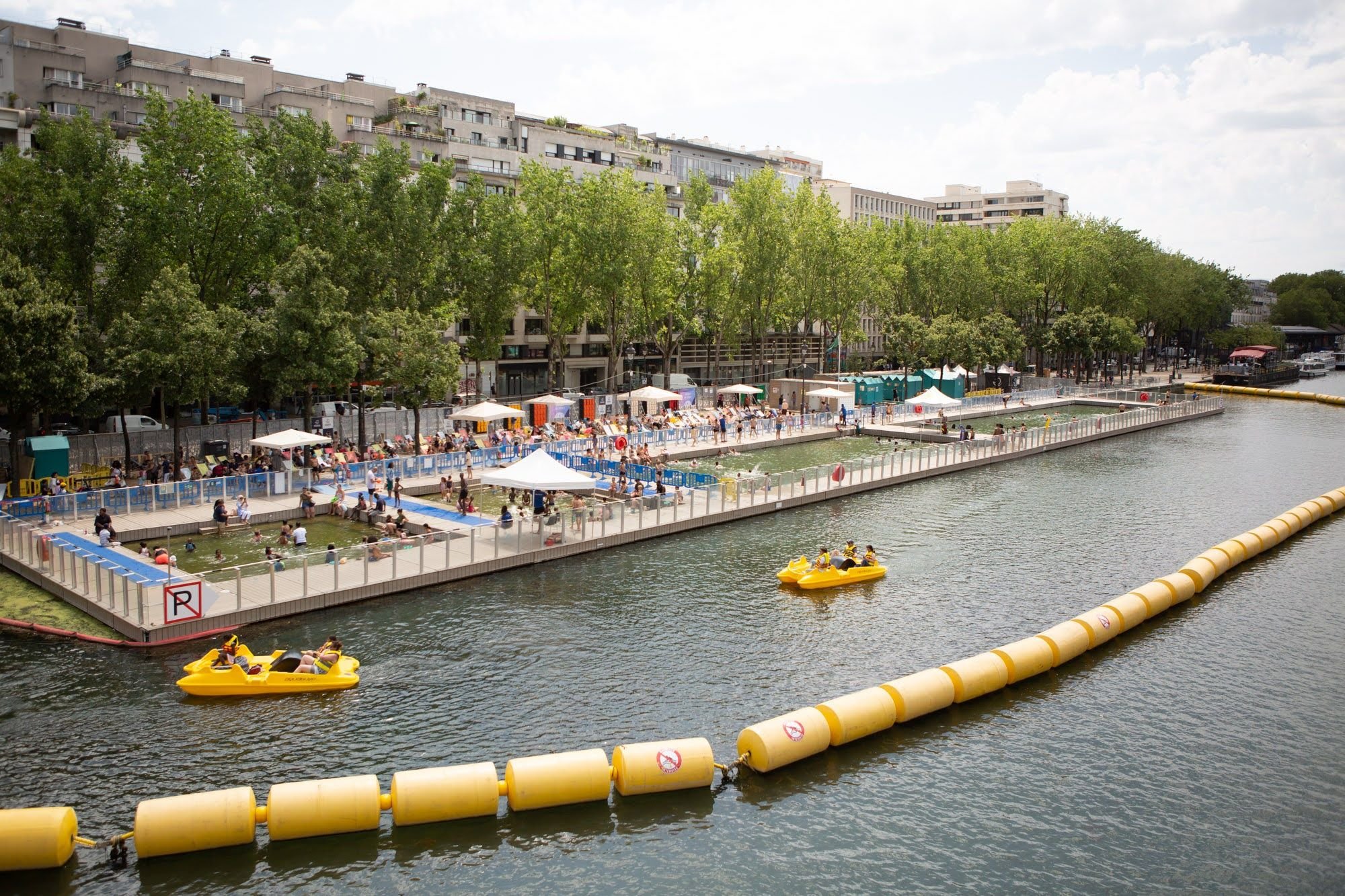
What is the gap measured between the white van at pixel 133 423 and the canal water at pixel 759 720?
28035 mm

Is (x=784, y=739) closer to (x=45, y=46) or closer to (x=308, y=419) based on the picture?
(x=308, y=419)

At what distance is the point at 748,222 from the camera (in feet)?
298

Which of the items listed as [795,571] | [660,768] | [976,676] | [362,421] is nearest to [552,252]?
[362,421]

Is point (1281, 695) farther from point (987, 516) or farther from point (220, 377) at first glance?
point (220, 377)

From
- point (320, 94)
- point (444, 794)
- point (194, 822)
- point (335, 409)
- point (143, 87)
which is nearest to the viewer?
point (194, 822)

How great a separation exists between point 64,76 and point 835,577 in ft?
247

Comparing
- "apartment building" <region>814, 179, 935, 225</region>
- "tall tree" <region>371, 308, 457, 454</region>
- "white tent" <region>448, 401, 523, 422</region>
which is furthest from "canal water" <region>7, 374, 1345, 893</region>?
"apartment building" <region>814, 179, 935, 225</region>

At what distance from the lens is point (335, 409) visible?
204ft

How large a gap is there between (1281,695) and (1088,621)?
5062mm

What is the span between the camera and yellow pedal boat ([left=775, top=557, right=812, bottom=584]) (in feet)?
115

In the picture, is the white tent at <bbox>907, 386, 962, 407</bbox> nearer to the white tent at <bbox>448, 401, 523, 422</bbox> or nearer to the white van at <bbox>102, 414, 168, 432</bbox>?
the white tent at <bbox>448, 401, 523, 422</bbox>

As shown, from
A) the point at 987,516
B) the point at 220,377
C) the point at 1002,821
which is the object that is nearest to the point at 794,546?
the point at 987,516

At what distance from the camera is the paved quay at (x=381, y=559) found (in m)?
28.0

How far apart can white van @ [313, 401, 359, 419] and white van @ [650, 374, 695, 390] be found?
88.1ft
